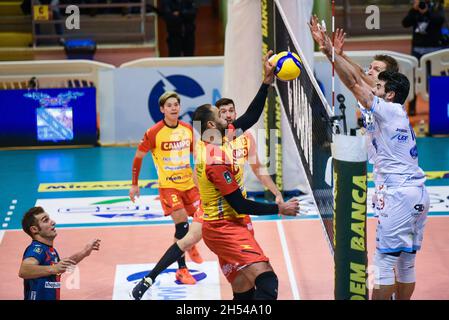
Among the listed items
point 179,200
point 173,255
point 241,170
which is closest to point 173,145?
point 179,200

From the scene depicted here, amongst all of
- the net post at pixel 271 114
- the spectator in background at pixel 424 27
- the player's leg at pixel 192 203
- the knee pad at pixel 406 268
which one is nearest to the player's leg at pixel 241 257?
the knee pad at pixel 406 268

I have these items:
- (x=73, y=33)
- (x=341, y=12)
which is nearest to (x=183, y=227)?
(x=73, y=33)

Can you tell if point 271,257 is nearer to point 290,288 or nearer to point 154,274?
point 290,288

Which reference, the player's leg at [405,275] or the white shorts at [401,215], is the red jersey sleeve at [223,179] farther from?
the player's leg at [405,275]

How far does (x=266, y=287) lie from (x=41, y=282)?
6.33ft

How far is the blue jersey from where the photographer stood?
305 inches

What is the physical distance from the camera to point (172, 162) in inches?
415

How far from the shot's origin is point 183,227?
10312 mm

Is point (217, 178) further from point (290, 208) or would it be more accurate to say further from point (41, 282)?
point (41, 282)

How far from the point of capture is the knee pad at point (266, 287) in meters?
7.91

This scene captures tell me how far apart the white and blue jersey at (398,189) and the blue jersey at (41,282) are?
9.52 feet

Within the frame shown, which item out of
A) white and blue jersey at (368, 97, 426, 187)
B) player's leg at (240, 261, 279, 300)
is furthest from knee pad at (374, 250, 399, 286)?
player's leg at (240, 261, 279, 300)

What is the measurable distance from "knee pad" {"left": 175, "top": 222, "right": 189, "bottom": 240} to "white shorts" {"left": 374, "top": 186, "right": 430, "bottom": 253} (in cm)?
282

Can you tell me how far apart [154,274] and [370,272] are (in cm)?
232
